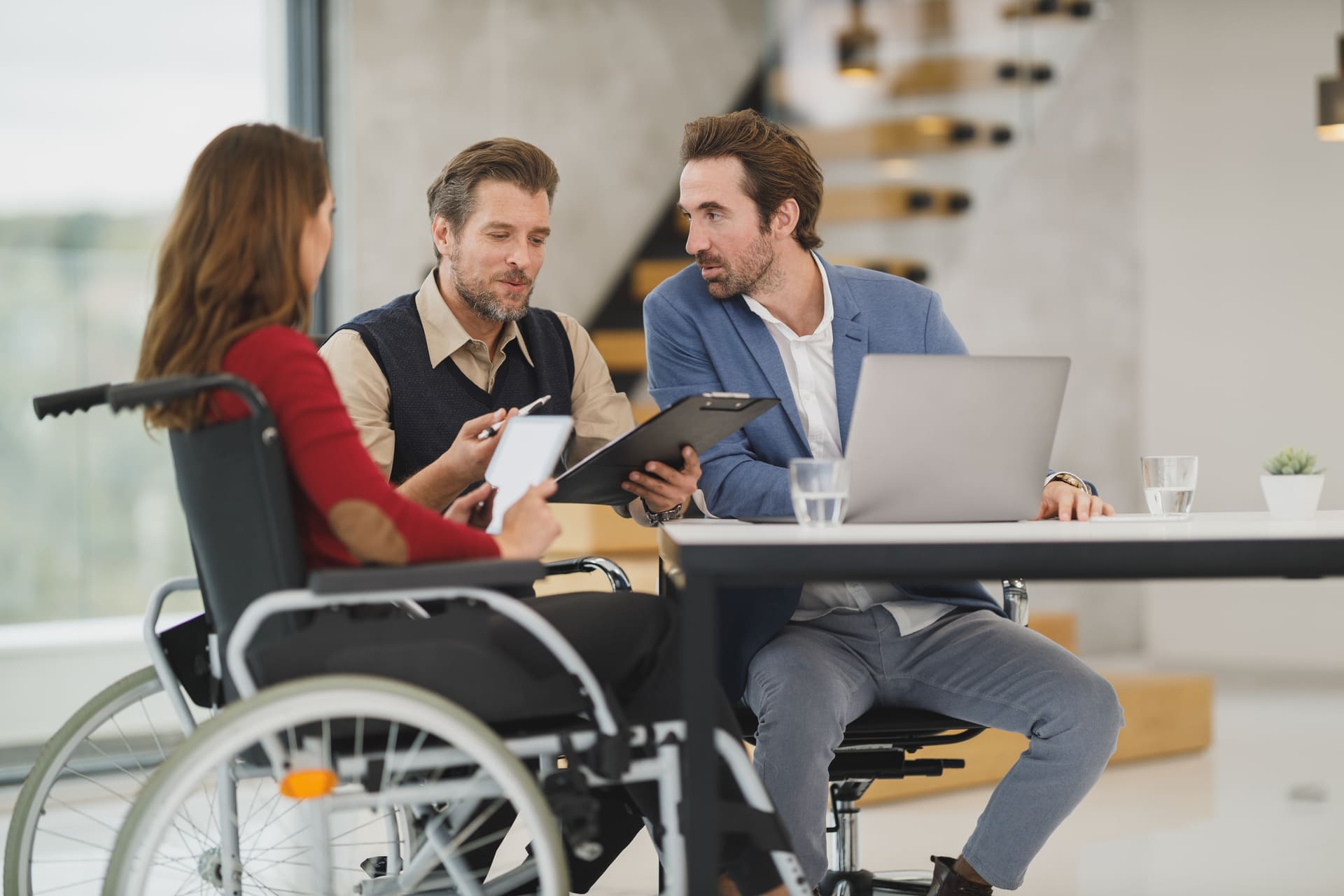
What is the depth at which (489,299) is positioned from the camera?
2260 mm

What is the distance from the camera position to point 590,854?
1.42 metres

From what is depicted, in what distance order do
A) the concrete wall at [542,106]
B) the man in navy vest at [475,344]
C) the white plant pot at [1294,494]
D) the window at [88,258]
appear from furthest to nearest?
the concrete wall at [542,106]
the window at [88,258]
the man in navy vest at [475,344]
the white plant pot at [1294,494]

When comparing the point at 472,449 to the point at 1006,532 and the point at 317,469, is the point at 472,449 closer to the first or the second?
the point at 317,469

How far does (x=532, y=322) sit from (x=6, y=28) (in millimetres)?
2424

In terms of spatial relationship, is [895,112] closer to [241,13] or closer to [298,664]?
[241,13]

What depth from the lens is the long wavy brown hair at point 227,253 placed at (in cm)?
153

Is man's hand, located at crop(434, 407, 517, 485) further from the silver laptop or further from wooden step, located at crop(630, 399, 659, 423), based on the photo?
wooden step, located at crop(630, 399, 659, 423)

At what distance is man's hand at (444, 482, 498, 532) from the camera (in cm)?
198

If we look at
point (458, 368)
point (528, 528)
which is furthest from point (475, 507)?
point (528, 528)

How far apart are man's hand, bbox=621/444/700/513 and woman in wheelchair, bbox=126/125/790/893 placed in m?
0.34

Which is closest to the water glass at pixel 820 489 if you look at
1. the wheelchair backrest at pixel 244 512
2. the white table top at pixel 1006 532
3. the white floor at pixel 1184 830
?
the white table top at pixel 1006 532

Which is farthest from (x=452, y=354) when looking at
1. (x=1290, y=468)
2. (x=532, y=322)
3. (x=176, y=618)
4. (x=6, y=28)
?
(x=6, y=28)

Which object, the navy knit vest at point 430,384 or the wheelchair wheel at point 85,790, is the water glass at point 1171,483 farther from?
the wheelchair wheel at point 85,790

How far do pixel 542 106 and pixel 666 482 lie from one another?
2.99 m
